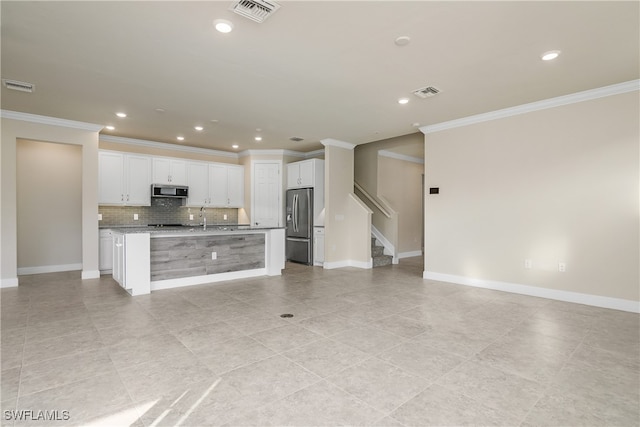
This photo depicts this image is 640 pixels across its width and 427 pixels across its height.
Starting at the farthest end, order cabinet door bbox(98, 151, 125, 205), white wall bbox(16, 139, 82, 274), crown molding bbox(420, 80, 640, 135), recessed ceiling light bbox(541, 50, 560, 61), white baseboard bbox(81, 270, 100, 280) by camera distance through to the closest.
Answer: cabinet door bbox(98, 151, 125, 205) < white wall bbox(16, 139, 82, 274) < white baseboard bbox(81, 270, 100, 280) < crown molding bbox(420, 80, 640, 135) < recessed ceiling light bbox(541, 50, 560, 61)

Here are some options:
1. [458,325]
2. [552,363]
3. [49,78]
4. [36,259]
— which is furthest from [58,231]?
[552,363]

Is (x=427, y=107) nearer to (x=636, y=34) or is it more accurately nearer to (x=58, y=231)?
(x=636, y=34)

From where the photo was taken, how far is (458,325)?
356cm

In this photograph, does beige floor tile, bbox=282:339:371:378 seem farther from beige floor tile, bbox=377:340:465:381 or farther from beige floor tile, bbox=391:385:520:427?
beige floor tile, bbox=391:385:520:427

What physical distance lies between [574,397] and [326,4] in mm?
3329

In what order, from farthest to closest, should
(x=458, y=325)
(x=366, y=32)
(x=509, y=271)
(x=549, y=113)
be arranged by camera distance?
(x=509, y=271) → (x=549, y=113) → (x=458, y=325) → (x=366, y=32)

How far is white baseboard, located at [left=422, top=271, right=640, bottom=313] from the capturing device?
164 inches

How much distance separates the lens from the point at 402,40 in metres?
3.09

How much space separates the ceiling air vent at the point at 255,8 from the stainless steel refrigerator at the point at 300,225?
16.6ft

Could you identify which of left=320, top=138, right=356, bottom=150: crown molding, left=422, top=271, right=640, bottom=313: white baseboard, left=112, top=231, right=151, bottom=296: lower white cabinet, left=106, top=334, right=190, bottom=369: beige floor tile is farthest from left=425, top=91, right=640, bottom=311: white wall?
left=112, top=231, right=151, bottom=296: lower white cabinet

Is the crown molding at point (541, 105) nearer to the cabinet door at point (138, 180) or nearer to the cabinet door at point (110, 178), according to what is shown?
the cabinet door at point (138, 180)

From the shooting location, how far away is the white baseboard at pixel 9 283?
5289mm

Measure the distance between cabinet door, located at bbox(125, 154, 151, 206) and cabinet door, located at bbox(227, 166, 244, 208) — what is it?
188cm

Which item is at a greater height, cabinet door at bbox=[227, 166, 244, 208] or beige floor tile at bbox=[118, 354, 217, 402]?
cabinet door at bbox=[227, 166, 244, 208]
